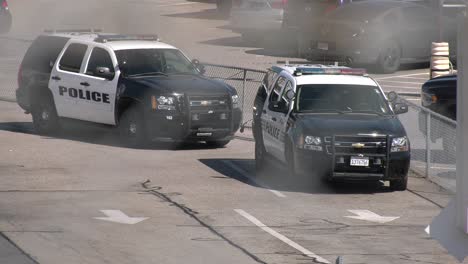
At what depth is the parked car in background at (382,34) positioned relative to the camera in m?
15.0

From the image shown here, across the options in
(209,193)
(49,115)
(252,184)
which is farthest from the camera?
(49,115)

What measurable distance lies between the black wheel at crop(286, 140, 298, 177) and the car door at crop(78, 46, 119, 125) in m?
3.81

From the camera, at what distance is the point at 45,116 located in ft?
56.5

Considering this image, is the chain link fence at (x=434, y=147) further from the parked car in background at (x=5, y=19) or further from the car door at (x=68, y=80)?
the parked car in background at (x=5, y=19)

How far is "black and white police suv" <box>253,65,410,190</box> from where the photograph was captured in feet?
41.5

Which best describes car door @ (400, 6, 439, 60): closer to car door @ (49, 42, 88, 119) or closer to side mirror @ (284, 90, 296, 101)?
side mirror @ (284, 90, 296, 101)

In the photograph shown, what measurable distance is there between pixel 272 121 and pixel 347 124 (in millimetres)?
1429

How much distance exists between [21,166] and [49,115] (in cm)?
320

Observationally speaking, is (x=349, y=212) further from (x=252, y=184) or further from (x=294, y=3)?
(x=294, y=3)

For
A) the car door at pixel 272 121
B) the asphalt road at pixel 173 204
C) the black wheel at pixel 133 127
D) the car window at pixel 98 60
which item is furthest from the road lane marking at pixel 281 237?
the car window at pixel 98 60

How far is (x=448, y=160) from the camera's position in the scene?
14297 mm

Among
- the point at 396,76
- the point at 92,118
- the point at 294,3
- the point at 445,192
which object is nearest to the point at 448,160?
the point at 445,192

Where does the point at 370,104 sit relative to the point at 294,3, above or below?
below

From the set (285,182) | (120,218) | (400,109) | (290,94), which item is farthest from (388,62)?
(120,218)
